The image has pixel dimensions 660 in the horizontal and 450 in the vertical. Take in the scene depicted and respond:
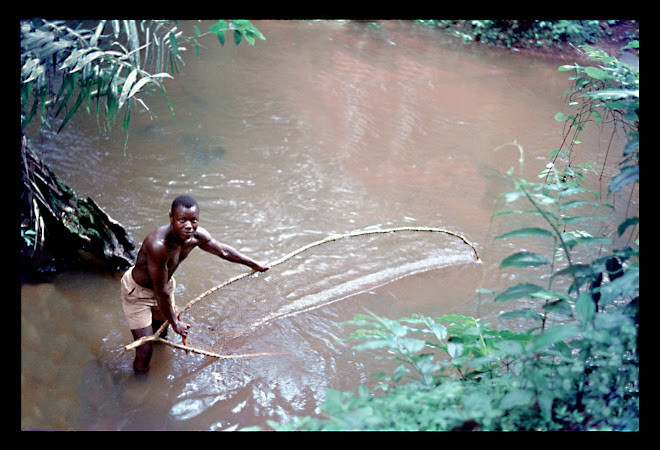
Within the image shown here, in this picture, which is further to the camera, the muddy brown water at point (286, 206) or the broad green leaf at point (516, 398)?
the muddy brown water at point (286, 206)

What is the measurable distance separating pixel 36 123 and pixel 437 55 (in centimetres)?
637

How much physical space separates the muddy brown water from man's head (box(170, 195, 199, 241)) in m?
0.94

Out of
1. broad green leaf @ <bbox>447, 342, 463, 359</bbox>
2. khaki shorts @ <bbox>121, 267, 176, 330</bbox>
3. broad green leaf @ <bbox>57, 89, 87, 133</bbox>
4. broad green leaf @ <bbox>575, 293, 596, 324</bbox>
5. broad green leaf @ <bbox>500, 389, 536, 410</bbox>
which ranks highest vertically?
broad green leaf @ <bbox>57, 89, 87, 133</bbox>

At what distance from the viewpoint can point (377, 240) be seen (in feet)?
15.1

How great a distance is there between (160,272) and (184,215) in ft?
1.14

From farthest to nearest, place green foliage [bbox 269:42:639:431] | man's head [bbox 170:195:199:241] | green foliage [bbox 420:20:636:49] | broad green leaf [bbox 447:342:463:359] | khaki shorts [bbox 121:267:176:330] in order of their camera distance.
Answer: green foliage [bbox 420:20:636:49] → khaki shorts [bbox 121:267:176:330] → man's head [bbox 170:195:199:241] → broad green leaf [bbox 447:342:463:359] → green foliage [bbox 269:42:639:431]

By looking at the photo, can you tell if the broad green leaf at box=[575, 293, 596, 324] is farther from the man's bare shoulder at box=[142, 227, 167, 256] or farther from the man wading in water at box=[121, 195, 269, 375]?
the man's bare shoulder at box=[142, 227, 167, 256]

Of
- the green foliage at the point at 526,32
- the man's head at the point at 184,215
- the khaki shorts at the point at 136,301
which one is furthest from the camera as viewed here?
the green foliage at the point at 526,32

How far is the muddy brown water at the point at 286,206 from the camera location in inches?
121

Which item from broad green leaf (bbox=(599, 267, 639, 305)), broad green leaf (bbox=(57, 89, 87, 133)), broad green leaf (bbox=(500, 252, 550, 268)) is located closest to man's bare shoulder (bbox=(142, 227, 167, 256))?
broad green leaf (bbox=(57, 89, 87, 133))

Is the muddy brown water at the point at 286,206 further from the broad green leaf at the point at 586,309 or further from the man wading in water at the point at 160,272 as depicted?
the broad green leaf at the point at 586,309

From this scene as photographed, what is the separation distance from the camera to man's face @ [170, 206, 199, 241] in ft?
8.98

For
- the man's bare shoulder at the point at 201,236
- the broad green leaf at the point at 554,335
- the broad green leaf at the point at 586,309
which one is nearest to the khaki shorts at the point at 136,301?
the man's bare shoulder at the point at 201,236
